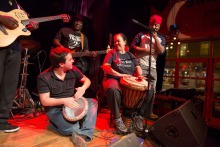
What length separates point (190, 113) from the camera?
2.39 meters

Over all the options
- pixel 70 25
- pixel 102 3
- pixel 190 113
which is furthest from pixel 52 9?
pixel 190 113

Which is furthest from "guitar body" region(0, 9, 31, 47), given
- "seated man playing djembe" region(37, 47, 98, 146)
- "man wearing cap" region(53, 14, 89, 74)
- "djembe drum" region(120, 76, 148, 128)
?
"djembe drum" region(120, 76, 148, 128)

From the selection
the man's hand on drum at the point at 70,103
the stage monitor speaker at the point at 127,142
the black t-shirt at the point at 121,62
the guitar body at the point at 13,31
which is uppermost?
the guitar body at the point at 13,31

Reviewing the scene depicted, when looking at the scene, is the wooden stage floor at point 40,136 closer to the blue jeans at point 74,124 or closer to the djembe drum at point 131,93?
the blue jeans at point 74,124

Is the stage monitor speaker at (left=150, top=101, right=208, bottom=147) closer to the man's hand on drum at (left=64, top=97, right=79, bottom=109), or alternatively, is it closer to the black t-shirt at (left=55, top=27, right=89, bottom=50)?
the man's hand on drum at (left=64, top=97, right=79, bottom=109)

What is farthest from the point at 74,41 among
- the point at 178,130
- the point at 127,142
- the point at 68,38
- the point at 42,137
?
the point at 127,142

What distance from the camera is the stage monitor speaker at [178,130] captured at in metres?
2.12

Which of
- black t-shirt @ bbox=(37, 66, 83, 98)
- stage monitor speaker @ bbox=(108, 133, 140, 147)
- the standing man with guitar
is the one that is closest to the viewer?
stage monitor speaker @ bbox=(108, 133, 140, 147)

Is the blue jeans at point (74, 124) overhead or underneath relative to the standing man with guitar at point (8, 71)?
underneath

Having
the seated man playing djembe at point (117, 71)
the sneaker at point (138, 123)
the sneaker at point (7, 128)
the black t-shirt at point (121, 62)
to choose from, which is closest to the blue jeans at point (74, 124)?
the seated man playing djembe at point (117, 71)

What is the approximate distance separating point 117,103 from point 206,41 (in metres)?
5.27

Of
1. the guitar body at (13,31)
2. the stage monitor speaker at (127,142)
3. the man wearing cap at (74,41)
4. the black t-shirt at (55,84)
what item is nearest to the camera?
the stage monitor speaker at (127,142)

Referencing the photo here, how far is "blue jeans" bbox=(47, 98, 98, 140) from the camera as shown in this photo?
2393 millimetres

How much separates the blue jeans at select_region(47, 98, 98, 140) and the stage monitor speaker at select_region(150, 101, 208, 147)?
773 millimetres
